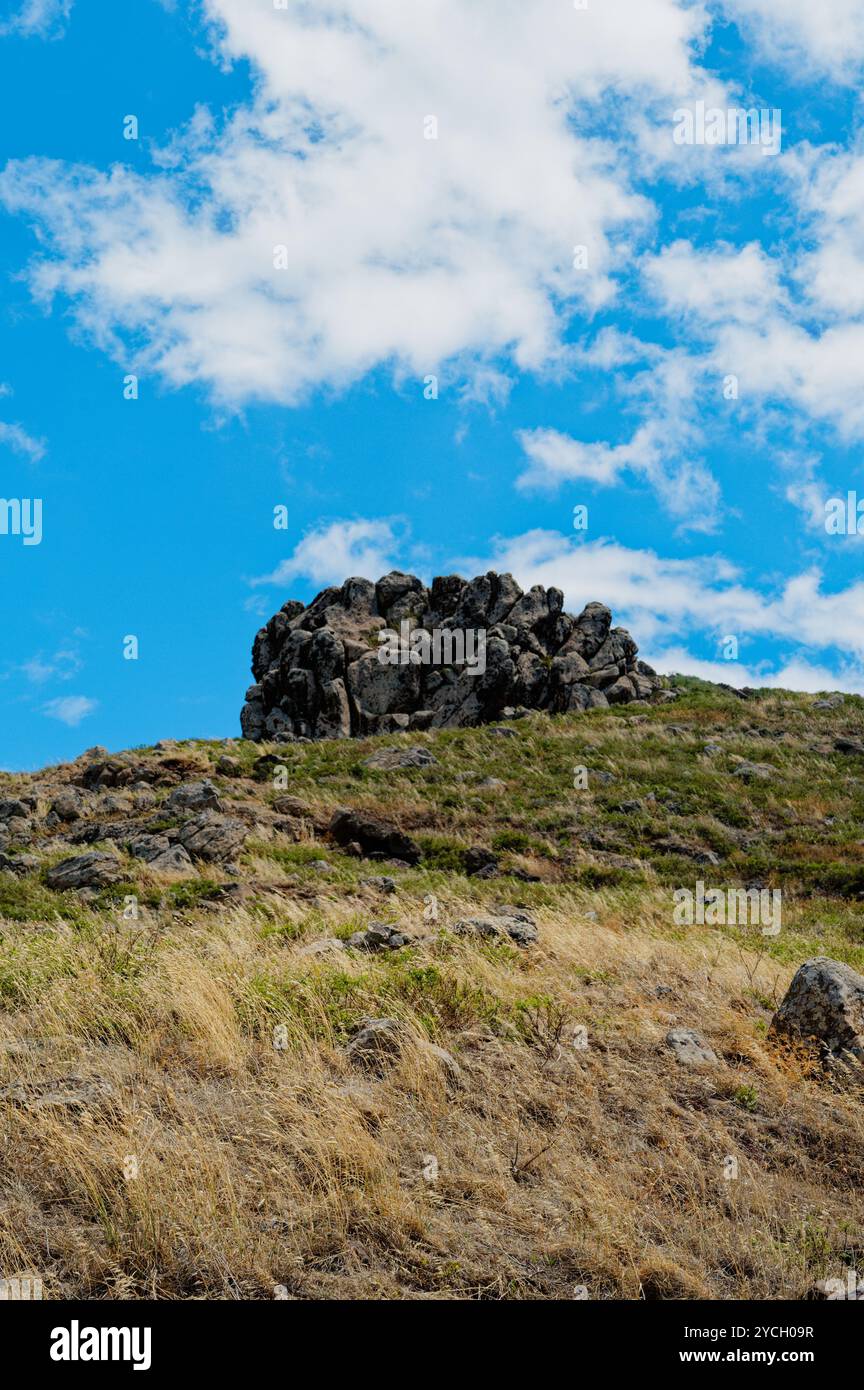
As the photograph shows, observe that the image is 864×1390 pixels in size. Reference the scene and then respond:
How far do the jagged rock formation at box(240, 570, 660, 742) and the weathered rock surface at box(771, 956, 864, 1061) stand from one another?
4246cm

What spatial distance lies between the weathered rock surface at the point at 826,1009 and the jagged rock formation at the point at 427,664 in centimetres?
4246

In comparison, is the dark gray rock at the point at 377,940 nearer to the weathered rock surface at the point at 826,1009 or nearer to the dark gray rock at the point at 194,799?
the weathered rock surface at the point at 826,1009

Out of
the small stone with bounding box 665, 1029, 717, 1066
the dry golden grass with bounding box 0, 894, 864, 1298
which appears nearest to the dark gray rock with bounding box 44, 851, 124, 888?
the dry golden grass with bounding box 0, 894, 864, 1298

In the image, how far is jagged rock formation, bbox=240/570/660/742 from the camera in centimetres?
5341

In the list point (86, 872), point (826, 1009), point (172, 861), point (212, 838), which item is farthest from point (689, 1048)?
point (212, 838)

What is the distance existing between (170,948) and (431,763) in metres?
22.8

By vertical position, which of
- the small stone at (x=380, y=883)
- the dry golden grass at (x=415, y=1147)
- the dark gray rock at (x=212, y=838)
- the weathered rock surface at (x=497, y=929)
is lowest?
the dry golden grass at (x=415, y=1147)

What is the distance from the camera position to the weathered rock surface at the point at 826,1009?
311 inches

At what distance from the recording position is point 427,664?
55406 mm

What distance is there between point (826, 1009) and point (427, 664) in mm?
47688

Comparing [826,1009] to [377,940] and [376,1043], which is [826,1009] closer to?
[376,1043]

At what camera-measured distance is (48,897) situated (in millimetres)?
17688

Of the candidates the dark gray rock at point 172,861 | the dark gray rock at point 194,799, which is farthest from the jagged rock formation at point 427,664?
the dark gray rock at point 172,861
